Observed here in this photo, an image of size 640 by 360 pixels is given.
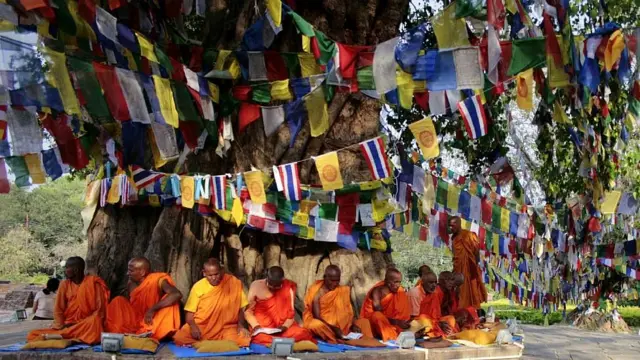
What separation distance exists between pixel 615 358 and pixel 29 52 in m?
9.06

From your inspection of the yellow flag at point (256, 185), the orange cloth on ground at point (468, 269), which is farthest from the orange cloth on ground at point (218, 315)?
the orange cloth on ground at point (468, 269)

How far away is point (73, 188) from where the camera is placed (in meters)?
60.4

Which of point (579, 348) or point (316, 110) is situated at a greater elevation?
point (316, 110)

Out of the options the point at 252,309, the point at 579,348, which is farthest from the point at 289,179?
the point at 579,348

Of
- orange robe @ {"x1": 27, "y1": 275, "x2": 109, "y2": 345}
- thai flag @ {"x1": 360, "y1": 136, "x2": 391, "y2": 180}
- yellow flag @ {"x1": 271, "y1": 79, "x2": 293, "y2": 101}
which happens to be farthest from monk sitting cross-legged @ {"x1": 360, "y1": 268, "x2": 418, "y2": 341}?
orange robe @ {"x1": 27, "y1": 275, "x2": 109, "y2": 345}

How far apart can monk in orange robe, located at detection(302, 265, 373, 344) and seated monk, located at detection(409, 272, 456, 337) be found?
32.4 inches

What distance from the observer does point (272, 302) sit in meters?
7.62

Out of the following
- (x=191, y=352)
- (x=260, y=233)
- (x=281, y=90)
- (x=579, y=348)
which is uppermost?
(x=281, y=90)

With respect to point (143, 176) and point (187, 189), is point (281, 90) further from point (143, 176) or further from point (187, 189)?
point (143, 176)

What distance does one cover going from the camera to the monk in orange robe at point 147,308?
23.3ft

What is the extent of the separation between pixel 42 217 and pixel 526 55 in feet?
146

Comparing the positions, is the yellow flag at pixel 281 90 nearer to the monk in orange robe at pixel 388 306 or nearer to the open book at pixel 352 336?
the monk in orange robe at pixel 388 306

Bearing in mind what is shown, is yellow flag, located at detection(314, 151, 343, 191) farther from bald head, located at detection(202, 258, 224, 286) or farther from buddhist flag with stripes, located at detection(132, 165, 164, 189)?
buddhist flag with stripes, located at detection(132, 165, 164, 189)

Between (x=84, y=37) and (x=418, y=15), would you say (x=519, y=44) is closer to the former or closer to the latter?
(x=84, y=37)
